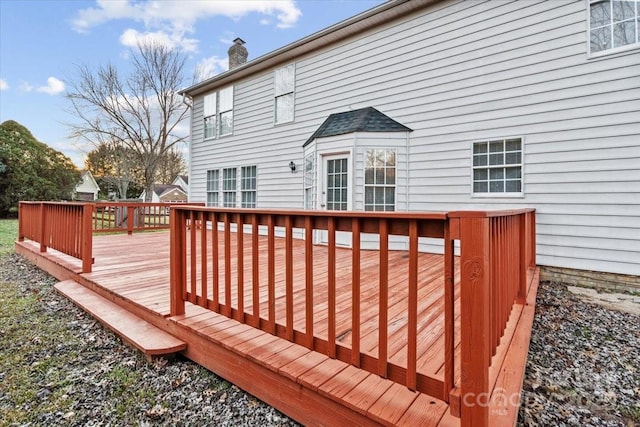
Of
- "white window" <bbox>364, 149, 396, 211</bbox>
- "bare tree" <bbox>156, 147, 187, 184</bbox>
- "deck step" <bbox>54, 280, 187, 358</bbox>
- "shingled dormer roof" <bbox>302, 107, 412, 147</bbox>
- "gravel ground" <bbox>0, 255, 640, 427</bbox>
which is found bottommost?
"gravel ground" <bbox>0, 255, 640, 427</bbox>

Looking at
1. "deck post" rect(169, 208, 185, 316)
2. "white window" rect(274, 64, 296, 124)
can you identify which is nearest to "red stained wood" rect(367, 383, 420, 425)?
"deck post" rect(169, 208, 185, 316)

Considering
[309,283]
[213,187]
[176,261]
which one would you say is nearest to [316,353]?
[309,283]

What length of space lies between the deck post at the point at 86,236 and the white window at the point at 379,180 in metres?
4.15

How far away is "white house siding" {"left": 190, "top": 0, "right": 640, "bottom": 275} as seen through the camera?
13.5 feet

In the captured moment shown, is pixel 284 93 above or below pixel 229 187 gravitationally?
Result: above

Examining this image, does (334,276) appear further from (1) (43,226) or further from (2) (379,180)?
(1) (43,226)

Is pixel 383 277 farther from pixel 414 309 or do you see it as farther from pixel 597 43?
pixel 597 43

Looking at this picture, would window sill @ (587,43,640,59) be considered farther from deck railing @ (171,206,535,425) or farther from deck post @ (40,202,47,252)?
deck post @ (40,202,47,252)

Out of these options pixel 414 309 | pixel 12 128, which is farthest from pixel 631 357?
pixel 12 128

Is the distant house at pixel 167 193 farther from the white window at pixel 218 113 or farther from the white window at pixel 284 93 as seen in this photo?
the white window at pixel 284 93

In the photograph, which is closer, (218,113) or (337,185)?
(337,185)

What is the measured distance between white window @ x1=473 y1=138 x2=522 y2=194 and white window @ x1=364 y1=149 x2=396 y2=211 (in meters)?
1.38

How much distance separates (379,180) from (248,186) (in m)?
3.99

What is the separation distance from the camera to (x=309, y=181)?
A: 6902 millimetres
